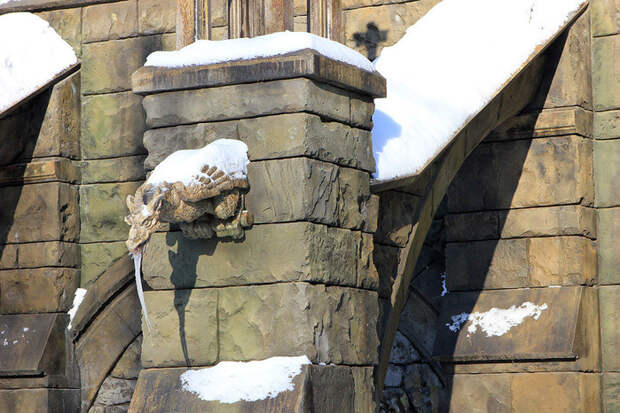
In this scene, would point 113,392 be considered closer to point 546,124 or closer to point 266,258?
point 266,258

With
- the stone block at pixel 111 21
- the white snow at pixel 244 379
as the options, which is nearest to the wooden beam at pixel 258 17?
the white snow at pixel 244 379

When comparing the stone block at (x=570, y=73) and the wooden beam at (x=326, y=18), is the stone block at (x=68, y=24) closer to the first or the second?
the wooden beam at (x=326, y=18)

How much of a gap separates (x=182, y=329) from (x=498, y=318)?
321 centimetres

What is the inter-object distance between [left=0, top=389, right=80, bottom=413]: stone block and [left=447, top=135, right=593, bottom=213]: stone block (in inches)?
128

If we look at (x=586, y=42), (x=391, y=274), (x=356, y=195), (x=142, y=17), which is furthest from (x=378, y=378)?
(x=142, y=17)

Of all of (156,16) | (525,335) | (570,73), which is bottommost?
(525,335)

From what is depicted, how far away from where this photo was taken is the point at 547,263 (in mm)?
7992

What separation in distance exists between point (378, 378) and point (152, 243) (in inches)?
62.6

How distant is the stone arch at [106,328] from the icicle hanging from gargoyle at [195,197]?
10.5 feet

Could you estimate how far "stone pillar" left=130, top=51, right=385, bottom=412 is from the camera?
5.29 metres

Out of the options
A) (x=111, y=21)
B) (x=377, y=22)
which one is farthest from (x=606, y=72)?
(x=111, y=21)

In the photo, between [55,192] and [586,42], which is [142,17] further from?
[586,42]

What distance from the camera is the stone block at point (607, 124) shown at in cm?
811

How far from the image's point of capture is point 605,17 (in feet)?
26.7
